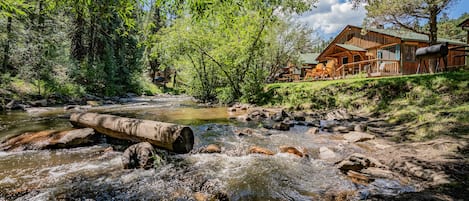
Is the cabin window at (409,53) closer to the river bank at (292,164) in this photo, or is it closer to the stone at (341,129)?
the river bank at (292,164)

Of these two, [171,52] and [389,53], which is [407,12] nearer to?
[389,53]

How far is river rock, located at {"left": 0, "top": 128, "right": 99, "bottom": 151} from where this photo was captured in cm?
568

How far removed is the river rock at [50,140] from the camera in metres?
5.68

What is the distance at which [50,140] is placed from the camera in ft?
19.3

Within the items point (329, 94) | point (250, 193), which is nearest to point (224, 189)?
point (250, 193)

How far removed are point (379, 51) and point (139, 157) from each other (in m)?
25.8

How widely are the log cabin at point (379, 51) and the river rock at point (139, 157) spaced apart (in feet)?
55.7

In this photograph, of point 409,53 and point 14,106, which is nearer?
point 14,106

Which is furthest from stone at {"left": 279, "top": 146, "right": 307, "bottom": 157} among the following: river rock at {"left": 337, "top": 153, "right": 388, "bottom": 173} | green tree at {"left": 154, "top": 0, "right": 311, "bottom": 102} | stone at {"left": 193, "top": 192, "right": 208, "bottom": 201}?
green tree at {"left": 154, "top": 0, "right": 311, "bottom": 102}

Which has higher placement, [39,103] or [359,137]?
[39,103]

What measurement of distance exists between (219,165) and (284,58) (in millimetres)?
21620

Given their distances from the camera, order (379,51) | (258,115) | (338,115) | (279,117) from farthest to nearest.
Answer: (379,51), (258,115), (279,117), (338,115)

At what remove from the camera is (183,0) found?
543cm

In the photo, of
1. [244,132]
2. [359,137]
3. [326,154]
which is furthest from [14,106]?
[359,137]
